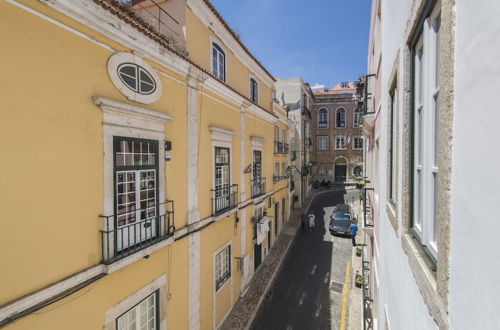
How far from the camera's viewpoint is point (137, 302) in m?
5.50

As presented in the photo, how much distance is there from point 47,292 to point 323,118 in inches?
1472

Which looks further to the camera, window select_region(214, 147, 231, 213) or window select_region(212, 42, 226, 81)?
window select_region(212, 42, 226, 81)

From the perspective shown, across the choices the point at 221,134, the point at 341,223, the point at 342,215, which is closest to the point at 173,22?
the point at 221,134

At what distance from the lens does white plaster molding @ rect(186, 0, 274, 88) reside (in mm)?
7828

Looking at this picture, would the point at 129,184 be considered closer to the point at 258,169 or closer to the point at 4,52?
the point at 4,52

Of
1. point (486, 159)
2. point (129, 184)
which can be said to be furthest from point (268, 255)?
point (486, 159)

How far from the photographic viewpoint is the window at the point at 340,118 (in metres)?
36.1

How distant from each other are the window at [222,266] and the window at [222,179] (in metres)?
1.96

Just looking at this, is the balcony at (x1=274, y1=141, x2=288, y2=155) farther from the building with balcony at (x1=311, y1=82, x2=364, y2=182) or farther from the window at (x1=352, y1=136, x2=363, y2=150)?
the window at (x1=352, y1=136, x2=363, y2=150)

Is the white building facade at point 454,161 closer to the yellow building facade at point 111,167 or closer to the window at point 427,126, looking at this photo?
the window at point 427,126

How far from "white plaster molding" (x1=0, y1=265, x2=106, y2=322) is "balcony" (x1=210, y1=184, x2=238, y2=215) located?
4368 millimetres

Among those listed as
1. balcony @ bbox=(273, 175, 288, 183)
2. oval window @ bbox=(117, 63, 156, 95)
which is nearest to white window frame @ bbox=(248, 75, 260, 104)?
balcony @ bbox=(273, 175, 288, 183)

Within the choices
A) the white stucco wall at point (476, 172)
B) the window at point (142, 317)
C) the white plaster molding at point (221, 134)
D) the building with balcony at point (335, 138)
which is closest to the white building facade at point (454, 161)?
the white stucco wall at point (476, 172)

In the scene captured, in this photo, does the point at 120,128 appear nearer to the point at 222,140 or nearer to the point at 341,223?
the point at 222,140
